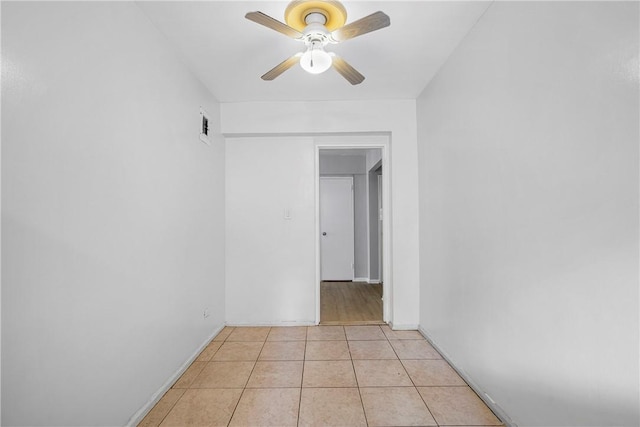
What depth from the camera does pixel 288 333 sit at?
10.1ft

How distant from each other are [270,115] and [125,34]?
1.66 m

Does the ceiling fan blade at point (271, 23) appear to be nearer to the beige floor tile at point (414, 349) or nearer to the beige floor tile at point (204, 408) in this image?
the beige floor tile at point (204, 408)

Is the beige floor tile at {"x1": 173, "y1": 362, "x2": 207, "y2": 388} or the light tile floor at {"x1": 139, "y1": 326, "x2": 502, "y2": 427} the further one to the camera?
the beige floor tile at {"x1": 173, "y1": 362, "x2": 207, "y2": 388}

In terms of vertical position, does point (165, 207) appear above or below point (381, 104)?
below

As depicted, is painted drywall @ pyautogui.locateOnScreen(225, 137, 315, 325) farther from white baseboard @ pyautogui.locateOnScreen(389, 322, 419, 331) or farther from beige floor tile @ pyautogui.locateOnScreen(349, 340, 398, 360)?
white baseboard @ pyautogui.locateOnScreen(389, 322, 419, 331)

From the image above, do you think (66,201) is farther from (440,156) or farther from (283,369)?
(440,156)

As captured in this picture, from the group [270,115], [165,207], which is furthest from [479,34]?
[165,207]

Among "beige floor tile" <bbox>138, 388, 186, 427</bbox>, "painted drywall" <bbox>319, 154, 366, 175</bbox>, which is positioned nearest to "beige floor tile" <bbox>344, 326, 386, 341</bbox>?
"beige floor tile" <bbox>138, 388, 186, 427</bbox>

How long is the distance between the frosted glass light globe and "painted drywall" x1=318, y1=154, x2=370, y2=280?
12.5 feet

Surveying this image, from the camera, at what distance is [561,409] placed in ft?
4.08

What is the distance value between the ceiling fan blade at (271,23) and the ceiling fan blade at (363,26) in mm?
209

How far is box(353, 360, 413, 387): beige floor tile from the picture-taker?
2090mm

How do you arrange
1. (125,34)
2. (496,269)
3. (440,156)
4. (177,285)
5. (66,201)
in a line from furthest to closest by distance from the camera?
(440,156) → (177,285) → (496,269) → (125,34) → (66,201)

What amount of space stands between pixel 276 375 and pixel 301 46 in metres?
2.42
